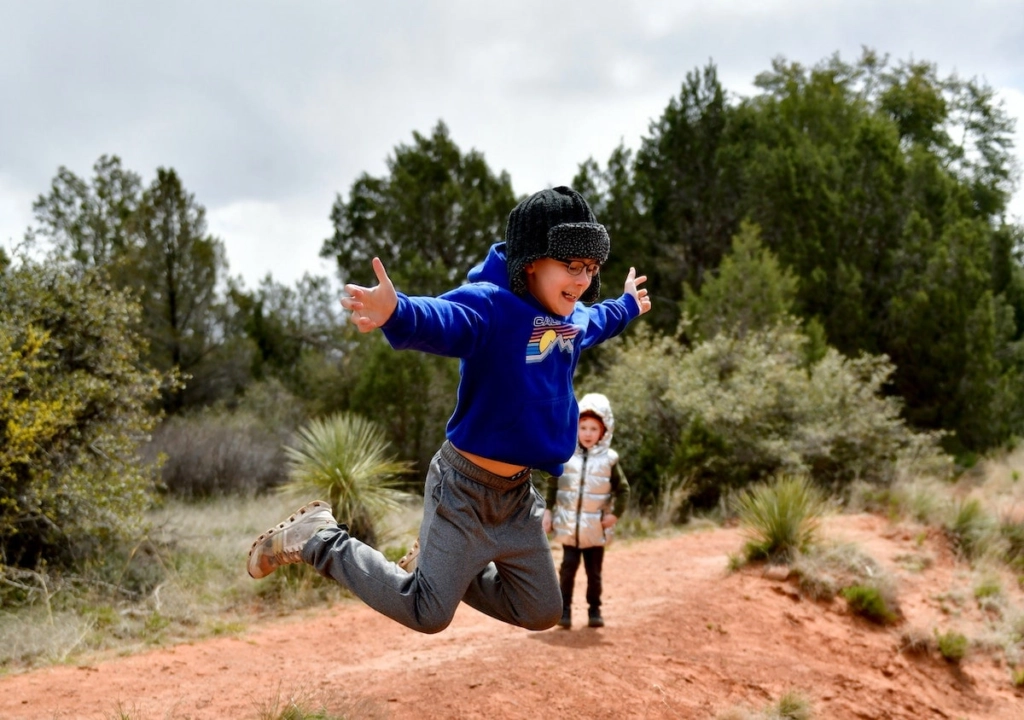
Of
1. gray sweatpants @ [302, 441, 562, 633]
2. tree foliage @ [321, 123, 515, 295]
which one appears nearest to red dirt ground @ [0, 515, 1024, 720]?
gray sweatpants @ [302, 441, 562, 633]

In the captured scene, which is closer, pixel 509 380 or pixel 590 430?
pixel 509 380

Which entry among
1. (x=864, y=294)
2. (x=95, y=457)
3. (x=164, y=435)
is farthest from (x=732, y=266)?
(x=95, y=457)

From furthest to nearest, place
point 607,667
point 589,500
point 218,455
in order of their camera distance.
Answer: point 218,455
point 589,500
point 607,667

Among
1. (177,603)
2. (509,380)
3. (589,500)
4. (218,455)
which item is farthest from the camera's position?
(218,455)

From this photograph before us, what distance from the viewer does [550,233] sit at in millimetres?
4133

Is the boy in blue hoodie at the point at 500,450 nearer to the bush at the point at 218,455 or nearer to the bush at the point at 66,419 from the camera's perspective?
the bush at the point at 66,419

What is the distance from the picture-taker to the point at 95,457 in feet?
31.6

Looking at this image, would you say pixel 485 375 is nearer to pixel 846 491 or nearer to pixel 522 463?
pixel 522 463

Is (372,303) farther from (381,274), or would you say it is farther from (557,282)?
(557,282)

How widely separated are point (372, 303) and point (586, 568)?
4.48m

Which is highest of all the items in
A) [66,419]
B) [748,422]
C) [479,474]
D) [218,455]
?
[748,422]

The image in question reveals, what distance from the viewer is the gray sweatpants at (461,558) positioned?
4.03 m

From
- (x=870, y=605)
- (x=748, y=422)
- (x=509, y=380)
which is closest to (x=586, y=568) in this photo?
(x=870, y=605)

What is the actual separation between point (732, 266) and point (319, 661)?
15.0 m
